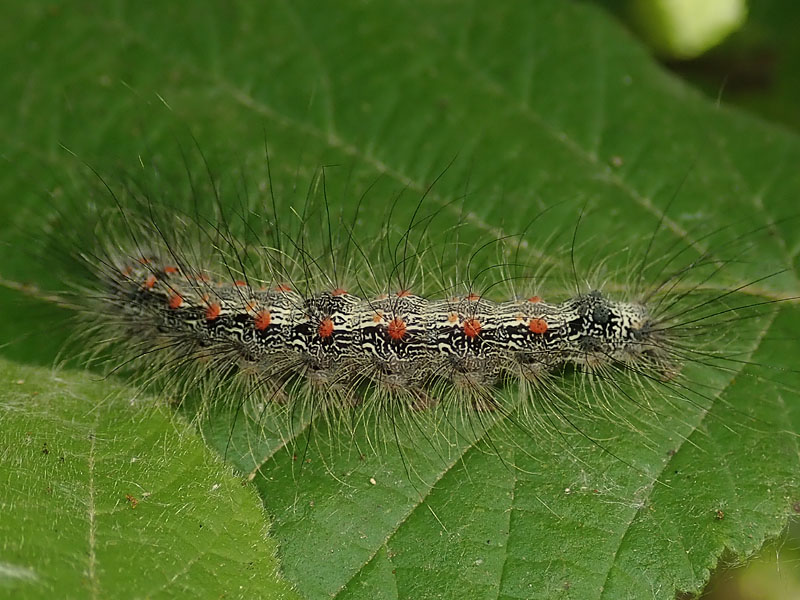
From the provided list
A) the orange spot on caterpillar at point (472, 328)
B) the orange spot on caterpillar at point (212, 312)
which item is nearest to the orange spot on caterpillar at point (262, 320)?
the orange spot on caterpillar at point (212, 312)

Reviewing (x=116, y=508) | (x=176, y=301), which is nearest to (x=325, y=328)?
(x=176, y=301)

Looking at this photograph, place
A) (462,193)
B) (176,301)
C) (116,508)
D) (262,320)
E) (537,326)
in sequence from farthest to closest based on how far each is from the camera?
(462,193), (176,301), (262,320), (537,326), (116,508)

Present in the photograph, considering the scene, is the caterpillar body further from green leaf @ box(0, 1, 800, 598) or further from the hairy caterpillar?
green leaf @ box(0, 1, 800, 598)

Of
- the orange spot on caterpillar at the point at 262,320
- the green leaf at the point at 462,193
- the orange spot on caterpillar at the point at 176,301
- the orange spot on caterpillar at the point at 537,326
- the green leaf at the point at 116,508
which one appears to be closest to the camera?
the green leaf at the point at 116,508

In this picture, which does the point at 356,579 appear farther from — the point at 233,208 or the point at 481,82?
the point at 481,82

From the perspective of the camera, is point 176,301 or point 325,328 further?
point 176,301

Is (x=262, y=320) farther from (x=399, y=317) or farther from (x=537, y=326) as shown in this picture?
(x=537, y=326)

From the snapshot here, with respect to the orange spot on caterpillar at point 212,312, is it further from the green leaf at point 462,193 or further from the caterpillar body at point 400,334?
the green leaf at point 462,193

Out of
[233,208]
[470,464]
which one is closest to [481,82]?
[233,208]
